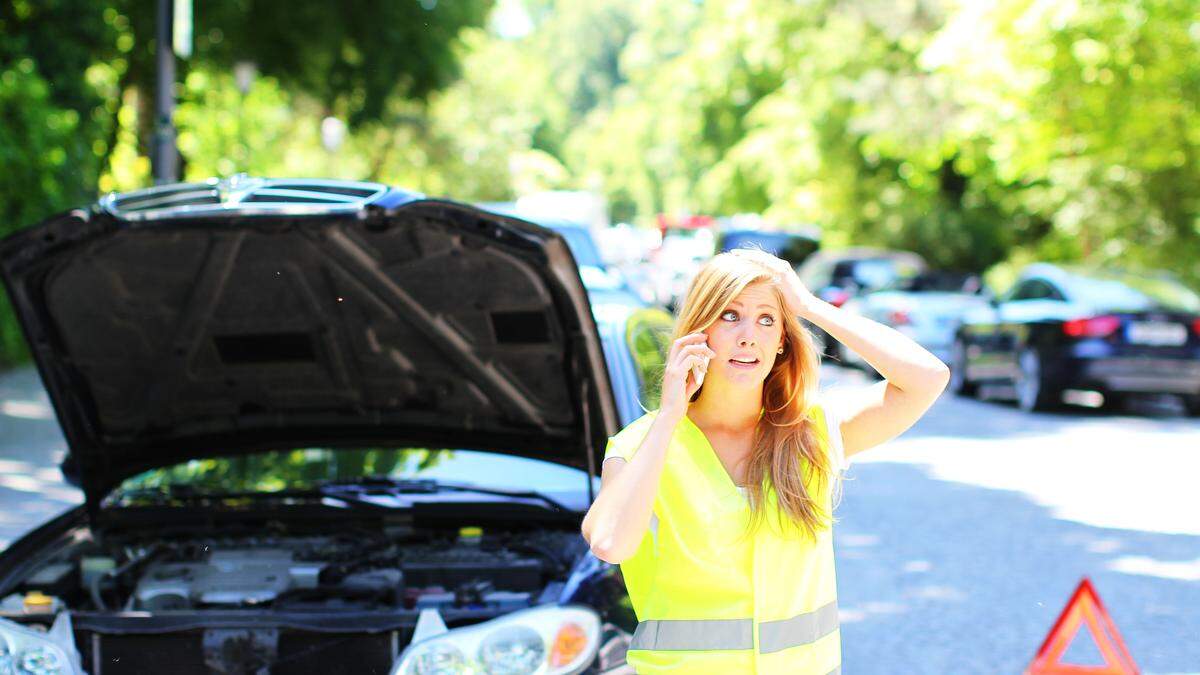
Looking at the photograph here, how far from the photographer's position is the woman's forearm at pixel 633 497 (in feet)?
8.27

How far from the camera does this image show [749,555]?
2.60 m

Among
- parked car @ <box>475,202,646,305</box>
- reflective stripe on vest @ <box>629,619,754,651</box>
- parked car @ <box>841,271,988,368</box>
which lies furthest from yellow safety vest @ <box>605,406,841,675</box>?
parked car @ <box>841,271,988,368</box>

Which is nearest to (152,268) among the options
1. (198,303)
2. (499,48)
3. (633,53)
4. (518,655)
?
(198,303)

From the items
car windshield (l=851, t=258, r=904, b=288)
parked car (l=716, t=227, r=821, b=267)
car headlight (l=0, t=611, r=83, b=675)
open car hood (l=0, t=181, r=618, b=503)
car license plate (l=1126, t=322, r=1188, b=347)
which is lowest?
car headlight (l=0, t=611, r=83, b=675)

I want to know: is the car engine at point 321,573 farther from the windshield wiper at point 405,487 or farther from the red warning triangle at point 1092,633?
the red warning triangle at point 1092,633

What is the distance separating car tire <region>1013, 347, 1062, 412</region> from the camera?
16094 mm

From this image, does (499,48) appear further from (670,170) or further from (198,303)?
(198,303)

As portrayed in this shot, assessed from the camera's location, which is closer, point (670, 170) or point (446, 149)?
point (446, 149)

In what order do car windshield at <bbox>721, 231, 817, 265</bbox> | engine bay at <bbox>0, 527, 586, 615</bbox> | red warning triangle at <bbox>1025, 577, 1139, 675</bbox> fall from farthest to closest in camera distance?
car windshield at <bbox>721, 231, 817, 265</bbox> < engine bay at <bbox>0, 527, 586, 615</bbox> < red warning triangle at <bbox>1025, 577, 1139, 675</bbox>

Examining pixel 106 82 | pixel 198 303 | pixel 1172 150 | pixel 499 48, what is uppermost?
pixel 499 48

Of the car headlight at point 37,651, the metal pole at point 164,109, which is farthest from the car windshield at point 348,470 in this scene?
the metal pole at point 164,109

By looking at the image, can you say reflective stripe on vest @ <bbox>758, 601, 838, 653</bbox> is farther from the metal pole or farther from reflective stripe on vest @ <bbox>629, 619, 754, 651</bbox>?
the metal pole

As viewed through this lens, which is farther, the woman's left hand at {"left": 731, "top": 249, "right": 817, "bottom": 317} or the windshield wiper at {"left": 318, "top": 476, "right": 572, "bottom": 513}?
the windshield wiper at {"left": 318, "top": 476, "right": 572, "bottom": 513}

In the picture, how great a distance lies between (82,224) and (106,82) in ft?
77.4
